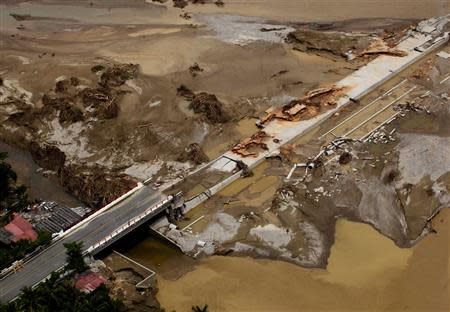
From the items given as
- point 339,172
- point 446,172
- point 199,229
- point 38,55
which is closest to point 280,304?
point 199,229

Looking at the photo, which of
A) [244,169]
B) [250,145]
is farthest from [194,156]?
[250,145]

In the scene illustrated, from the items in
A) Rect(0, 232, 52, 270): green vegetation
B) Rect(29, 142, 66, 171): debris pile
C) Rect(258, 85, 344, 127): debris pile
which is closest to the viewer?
Rect(0, 232, 52, 270): green vegetation

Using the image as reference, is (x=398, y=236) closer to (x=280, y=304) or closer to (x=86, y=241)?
(x=280, y=304)

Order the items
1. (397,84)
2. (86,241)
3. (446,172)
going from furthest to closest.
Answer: (397,84) → (446,172) → (86,241)

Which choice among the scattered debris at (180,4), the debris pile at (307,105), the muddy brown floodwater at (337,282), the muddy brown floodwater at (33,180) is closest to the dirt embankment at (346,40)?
the debris pile at (307,105)

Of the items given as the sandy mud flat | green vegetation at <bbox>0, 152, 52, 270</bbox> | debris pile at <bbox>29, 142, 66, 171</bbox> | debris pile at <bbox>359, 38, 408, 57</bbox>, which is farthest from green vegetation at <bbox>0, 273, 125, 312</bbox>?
debris pile at <bbox>359, 38, 408, 57</bbox>

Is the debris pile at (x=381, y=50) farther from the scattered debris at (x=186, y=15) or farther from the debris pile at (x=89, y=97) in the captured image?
the debris pile at (x=89, y=97)

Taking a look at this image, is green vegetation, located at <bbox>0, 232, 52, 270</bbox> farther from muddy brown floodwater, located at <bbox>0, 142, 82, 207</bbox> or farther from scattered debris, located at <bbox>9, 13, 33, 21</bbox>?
scattered debris, located at <bbox>9, 13, 33, 21</bbox>

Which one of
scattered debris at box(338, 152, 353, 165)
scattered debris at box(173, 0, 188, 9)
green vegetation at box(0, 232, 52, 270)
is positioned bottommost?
green vegetation at box(0, 232, 52, 270)
